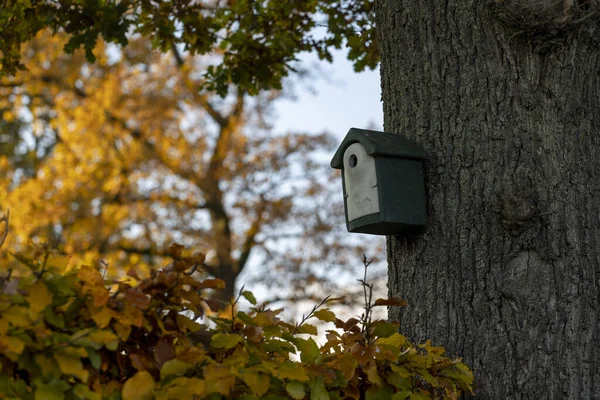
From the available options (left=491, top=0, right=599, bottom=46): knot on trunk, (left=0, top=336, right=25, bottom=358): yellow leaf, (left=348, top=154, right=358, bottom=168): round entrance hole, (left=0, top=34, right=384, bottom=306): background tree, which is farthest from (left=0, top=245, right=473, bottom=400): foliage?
(left=0, top=34, right=384, bottom=306): background tree

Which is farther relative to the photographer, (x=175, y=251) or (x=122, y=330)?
(x=175, y=251)

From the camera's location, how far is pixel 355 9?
14.9ft

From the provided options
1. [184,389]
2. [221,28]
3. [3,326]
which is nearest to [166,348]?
[184,389]

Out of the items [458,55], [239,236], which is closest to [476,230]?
[458,55]

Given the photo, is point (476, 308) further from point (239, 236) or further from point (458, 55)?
point (239, 236)

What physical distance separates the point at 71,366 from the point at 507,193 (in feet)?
4.75

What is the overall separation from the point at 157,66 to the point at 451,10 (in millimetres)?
11619

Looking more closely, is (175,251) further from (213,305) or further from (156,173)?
(156,173)

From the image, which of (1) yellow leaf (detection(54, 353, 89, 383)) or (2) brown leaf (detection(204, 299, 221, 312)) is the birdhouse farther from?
(1) yellow leaf (detection(54, 353, 89, 383))

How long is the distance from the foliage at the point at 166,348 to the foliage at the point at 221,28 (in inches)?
91.2

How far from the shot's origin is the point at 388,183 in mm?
2441

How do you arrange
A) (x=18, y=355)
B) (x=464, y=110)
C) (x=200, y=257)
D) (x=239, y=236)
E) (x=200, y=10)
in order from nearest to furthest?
(x=18, y=355), (x=200, y=257), (x=464, y=110), (x=200, y=10), (x=239, y=236)

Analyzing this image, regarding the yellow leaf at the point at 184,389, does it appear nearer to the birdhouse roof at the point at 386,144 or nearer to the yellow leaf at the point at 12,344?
the yellow leaf at the point at 12,344

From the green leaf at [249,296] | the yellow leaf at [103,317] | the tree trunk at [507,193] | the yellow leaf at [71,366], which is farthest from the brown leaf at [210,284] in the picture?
the tree trunk at [507,193]
